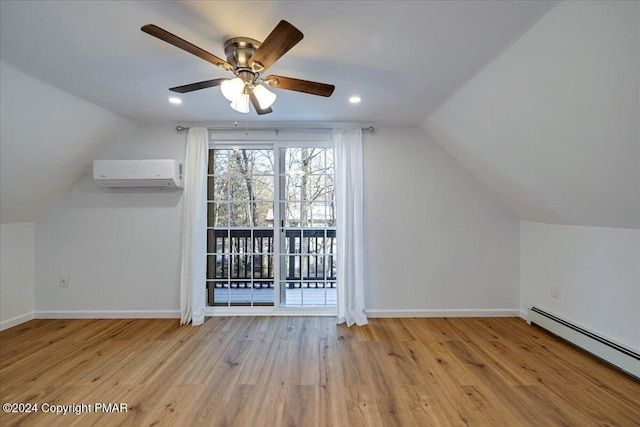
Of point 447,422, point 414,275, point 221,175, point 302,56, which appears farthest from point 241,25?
point 414,275

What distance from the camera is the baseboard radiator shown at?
6.97ft

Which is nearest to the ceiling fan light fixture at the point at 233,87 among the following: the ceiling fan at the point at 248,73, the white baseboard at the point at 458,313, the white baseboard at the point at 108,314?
the ceiling fan at the point at 248,73

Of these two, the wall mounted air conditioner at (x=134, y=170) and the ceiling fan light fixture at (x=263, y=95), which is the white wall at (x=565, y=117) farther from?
the wall mounted air conditioner at (x=134, y=170)

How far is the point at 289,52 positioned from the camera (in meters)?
1.82

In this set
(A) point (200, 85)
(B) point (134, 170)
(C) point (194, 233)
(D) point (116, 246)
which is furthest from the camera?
(D) point (116, 246)

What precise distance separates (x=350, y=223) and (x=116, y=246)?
2840 millimetres

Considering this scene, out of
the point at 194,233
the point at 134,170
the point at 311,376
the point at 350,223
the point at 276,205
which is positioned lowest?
the point at 311,376

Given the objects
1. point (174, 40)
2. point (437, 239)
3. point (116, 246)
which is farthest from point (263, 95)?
point (116, 246)

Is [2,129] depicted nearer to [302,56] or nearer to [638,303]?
[302,56]

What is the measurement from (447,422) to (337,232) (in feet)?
6.47

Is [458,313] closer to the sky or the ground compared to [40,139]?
closer to the ground

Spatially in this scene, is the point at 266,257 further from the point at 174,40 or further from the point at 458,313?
the point at 174,40

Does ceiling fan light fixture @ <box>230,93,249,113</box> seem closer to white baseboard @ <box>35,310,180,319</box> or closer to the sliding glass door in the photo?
the sliding glass door

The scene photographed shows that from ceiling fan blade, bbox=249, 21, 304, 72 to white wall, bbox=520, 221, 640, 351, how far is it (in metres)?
2.94
